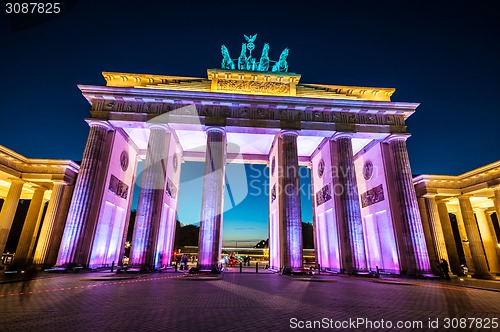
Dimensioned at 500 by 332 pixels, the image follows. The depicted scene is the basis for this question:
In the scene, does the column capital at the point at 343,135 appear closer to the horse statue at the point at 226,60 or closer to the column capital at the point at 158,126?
the horse statue at the point at 226,60

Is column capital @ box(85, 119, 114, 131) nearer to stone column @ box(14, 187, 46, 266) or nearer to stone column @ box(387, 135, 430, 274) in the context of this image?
stone column @ box(14, 187, 46, 266)

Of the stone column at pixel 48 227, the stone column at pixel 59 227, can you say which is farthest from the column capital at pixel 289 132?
the stone column at pixel 48 227

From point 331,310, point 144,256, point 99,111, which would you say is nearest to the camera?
point 331,310

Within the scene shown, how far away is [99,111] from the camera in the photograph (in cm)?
2084

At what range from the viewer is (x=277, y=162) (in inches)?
915

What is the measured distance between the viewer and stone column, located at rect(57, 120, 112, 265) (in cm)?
1744

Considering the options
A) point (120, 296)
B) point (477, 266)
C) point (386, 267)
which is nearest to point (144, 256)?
point (120, 296)

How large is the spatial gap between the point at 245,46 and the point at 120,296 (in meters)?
24.1

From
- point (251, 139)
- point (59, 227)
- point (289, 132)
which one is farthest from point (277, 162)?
point (59, 227)

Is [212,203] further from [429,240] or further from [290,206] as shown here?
[429,240]

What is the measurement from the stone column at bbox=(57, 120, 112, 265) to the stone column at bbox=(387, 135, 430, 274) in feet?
80.4

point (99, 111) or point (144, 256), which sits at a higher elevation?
point (99, 111)

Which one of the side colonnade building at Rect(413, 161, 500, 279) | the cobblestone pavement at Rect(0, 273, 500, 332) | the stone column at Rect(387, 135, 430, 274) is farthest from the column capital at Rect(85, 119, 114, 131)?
the side colonnade building at Rect(413, 161, 500, 279)

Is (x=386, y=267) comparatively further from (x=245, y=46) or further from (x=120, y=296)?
(x=245, y=46)
